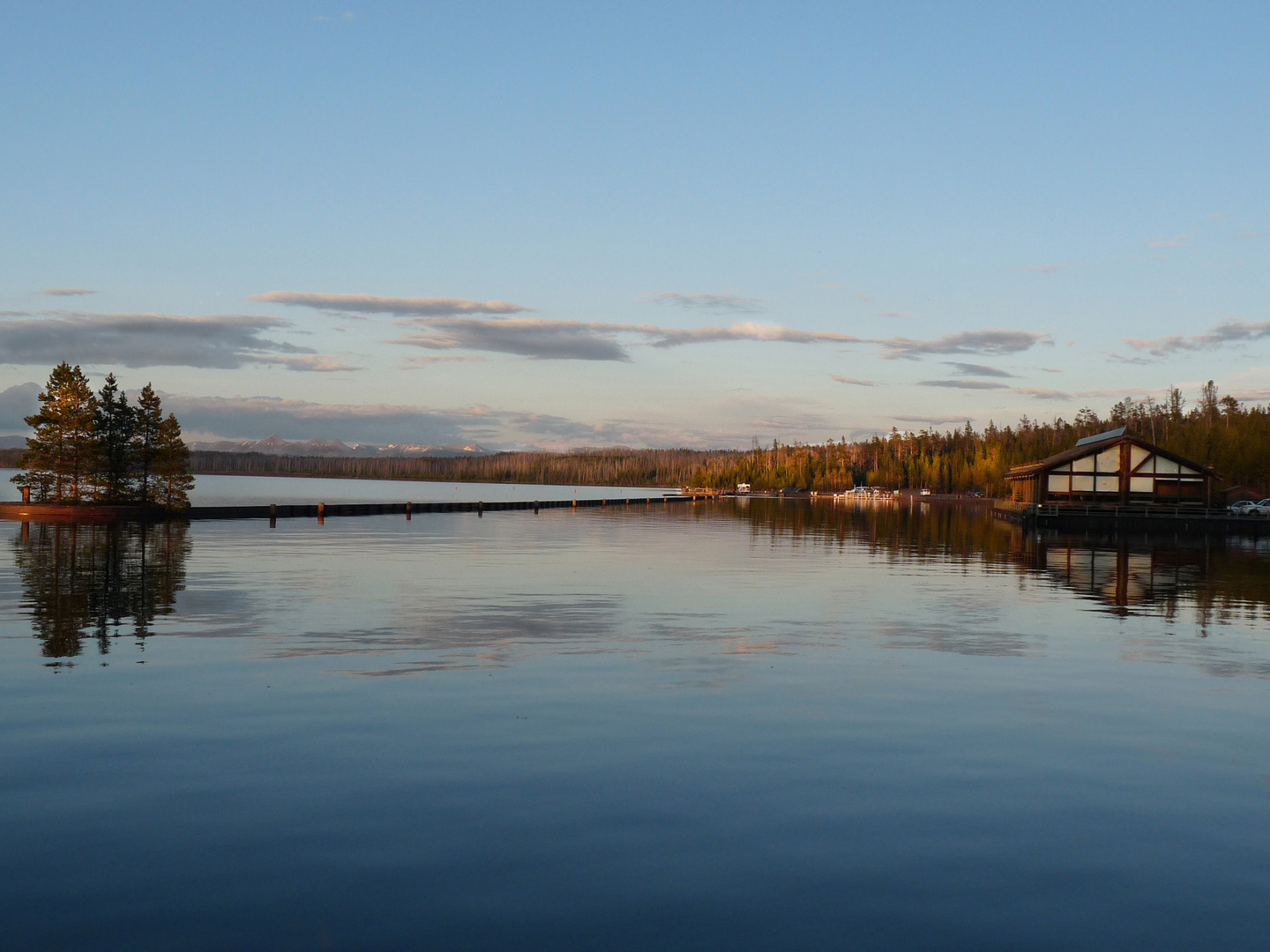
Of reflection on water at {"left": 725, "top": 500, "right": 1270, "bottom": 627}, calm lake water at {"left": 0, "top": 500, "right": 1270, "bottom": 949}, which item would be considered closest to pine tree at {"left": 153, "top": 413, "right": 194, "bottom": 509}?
reflection on water at {"left": 725, "top": 500, "right": 1270, "bottom": 627}

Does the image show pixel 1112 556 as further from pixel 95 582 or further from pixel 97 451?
pixel 97 451

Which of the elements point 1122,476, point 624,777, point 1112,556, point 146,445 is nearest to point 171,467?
point 146,445

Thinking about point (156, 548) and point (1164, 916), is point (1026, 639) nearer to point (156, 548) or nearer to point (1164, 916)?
point (1164, 916)

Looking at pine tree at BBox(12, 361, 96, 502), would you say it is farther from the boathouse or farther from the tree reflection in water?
the boathouse

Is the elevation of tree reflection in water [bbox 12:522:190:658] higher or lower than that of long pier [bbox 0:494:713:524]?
lower

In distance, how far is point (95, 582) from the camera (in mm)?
29984

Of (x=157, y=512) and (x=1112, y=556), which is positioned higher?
(x=157, y=512)

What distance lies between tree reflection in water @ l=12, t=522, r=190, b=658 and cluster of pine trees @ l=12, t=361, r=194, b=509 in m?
15.0

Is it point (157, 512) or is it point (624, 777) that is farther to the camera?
point (157, 512)

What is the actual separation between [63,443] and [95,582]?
145 feet

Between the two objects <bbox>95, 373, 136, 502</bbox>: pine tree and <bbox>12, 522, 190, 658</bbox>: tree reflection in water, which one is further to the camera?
<bbox>95, 373, 136, 502</bbox>: pine tree

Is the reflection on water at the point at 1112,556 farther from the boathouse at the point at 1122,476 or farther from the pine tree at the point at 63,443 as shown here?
the pine tree at the point at 63,443

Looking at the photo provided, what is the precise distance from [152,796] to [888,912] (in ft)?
22.9

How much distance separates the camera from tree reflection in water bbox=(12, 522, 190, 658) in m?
21.0
